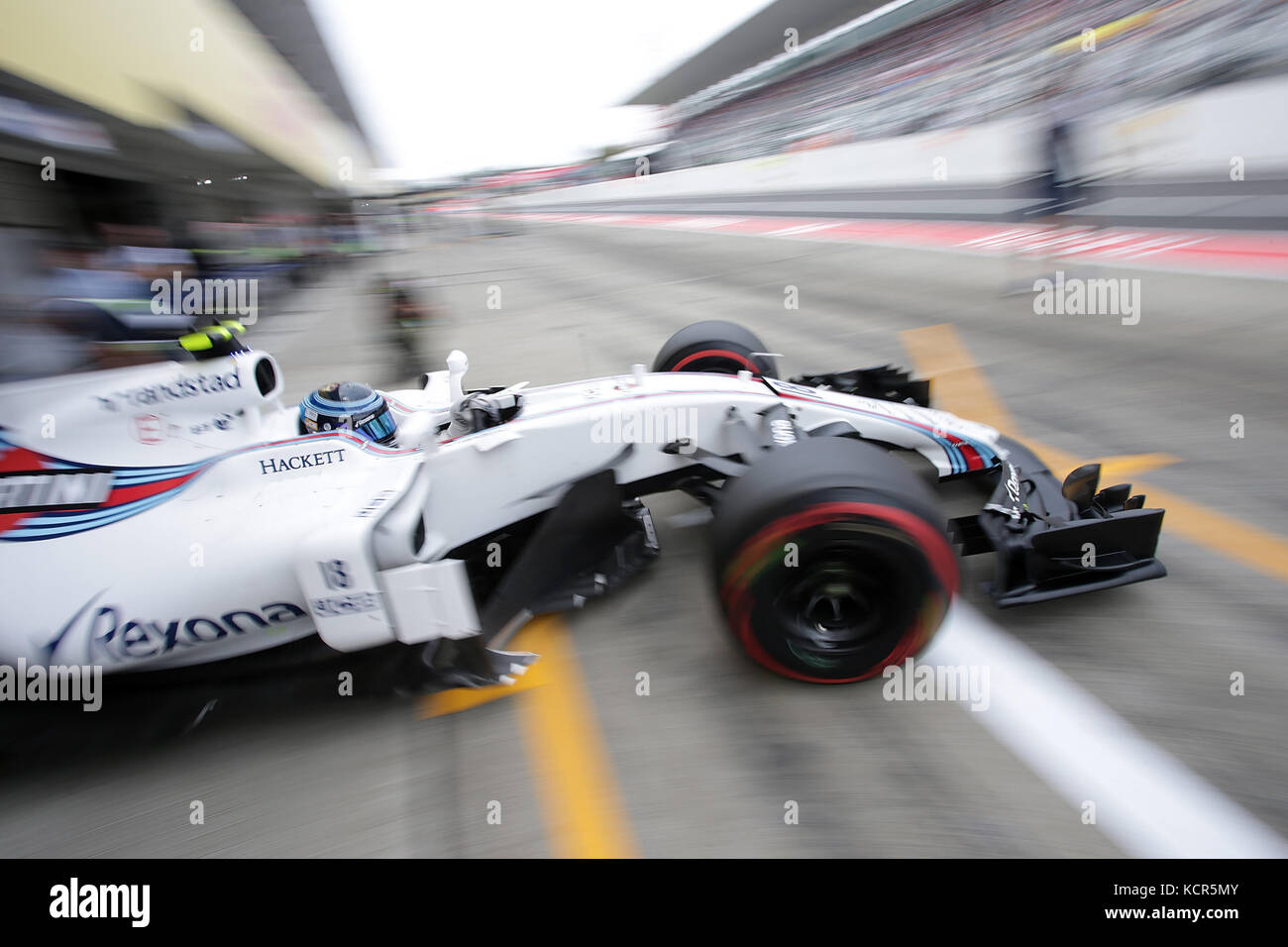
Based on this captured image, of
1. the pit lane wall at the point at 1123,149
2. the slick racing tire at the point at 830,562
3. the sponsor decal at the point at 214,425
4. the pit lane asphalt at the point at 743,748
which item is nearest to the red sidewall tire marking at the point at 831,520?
the slick racing tire at the point at 830,562

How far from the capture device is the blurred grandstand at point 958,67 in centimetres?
1136

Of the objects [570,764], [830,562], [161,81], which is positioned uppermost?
[161,81]

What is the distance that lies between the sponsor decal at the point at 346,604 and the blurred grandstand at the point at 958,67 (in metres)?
11.8

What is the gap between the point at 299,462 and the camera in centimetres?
270

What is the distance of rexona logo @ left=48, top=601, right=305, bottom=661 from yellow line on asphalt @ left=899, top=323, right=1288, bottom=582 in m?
3.26

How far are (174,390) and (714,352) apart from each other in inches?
92.0

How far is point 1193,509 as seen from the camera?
3.04m

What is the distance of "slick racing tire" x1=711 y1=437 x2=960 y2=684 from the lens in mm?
2100

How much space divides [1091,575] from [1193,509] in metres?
1.03

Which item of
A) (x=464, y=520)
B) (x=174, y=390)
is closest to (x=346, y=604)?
(x=464, y=520)

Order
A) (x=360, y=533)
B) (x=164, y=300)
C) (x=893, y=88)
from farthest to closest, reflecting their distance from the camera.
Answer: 1. (x=893, y=88)
2. (x=164, y=300)
3. (x=360, y=533)

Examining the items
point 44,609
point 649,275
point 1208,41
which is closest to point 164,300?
point 44,609

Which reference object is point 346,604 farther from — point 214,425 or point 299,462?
point 214,425

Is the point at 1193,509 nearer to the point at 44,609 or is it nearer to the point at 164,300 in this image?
the point at 44,609
